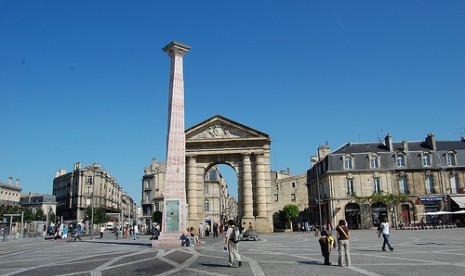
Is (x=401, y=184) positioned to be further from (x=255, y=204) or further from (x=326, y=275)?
(x=326, y=275)

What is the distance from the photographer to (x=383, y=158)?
5131 cm

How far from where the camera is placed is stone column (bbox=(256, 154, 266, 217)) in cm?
4450

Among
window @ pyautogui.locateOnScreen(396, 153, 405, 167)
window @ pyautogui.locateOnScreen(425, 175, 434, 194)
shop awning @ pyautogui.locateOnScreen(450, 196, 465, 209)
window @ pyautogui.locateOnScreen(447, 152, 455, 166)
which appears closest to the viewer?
shop awning @ pyautogui.locateOnScreen(450, 196, 465, 209)

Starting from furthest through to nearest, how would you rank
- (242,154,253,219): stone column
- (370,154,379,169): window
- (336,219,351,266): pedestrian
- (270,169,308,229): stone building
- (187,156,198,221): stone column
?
(270,169,308,229): stone building → (370,154,379,169): window → (187,156,198,221): stone column → (242,154,253,219): stone column → (336,219,351,266): pedestrian

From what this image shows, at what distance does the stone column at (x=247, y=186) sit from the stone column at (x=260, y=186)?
914mm

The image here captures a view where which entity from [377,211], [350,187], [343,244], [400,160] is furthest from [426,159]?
[343,244]

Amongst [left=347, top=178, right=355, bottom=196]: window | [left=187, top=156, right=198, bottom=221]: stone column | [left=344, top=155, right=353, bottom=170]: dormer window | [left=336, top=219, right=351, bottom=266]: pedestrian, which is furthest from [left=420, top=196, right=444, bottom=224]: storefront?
[left=336, top=219, right=351, bottom=266]: pedestrian

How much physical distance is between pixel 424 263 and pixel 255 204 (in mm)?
33136

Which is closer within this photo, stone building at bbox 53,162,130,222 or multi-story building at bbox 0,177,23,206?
multi-story building at bbox 0,177,23,206

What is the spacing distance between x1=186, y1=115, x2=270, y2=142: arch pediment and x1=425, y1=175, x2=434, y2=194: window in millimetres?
21285

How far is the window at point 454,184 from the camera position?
48.6 metres

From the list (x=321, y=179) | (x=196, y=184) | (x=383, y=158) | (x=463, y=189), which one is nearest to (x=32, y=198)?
(x=196, y=184)

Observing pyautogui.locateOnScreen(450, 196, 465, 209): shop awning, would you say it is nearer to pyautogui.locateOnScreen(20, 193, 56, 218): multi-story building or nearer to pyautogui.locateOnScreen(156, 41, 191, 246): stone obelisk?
pyautogui.locateOnScreen(156, 41, 191, 246): stone obelisk

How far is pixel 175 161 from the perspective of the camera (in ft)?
77.5
